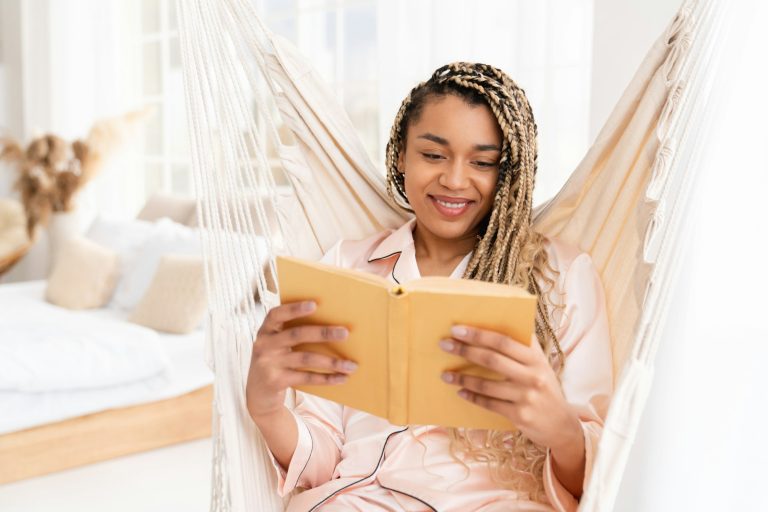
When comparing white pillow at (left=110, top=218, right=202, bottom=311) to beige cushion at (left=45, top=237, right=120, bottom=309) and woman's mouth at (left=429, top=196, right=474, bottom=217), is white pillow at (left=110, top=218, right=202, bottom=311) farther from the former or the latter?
woman's mouth at (left=429, top=196, right=474, bottom=217)

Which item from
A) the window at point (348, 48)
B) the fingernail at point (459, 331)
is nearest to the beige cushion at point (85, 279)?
the window at point (348, 48)

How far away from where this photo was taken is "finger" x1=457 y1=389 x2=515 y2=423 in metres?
0.91

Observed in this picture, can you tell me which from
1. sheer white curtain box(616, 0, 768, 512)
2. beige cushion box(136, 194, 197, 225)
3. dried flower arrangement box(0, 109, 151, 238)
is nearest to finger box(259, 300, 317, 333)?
sheer white curtain box(616, 0, 768, 512)

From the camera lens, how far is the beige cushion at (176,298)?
2.83 meters

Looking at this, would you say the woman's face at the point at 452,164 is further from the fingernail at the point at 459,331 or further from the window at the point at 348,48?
the window at the point at 348,48

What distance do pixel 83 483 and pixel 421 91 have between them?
5.74ft

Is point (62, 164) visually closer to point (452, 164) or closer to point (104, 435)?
point (104, 435)

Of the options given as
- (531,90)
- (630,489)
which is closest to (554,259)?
(630,489)

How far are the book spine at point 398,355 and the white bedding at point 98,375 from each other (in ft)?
5.60

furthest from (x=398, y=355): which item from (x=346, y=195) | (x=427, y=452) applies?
(x=346, y=195)

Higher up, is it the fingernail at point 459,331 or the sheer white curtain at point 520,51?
the sheer white curtain at point 520,51

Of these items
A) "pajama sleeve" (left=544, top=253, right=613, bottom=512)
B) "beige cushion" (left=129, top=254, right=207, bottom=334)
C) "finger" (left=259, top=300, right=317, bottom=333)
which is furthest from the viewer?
"beige cushion" (left=129, top=254, right=207, bottom=334)

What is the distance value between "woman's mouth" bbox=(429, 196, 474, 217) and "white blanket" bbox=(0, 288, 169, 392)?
60.2 inches

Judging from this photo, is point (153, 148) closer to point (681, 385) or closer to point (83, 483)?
point (83, 483)
